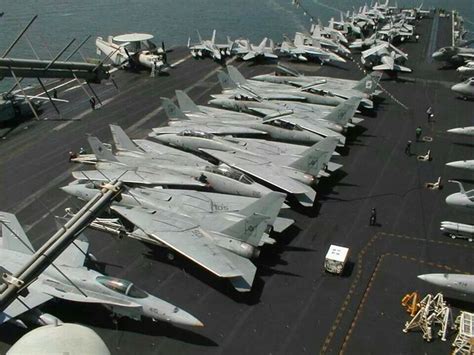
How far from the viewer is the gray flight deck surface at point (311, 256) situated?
2628 centimetres

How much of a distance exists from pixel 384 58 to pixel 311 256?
53973 mm

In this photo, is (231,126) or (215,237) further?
(231,126)

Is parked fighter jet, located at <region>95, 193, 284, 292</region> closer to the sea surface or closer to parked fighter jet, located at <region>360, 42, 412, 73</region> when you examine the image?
parked fighter jet, located at <region>360, 42, 412, 73</region>

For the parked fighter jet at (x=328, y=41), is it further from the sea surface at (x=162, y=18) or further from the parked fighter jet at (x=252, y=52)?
the sea surface at (x=162, y=18)

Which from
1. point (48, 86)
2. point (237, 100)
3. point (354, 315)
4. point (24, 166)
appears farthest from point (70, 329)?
point (48, 86)

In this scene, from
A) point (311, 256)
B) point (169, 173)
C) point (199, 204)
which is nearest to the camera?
point (311, 256)

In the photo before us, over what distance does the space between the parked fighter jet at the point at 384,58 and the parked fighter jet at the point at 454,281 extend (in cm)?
5220

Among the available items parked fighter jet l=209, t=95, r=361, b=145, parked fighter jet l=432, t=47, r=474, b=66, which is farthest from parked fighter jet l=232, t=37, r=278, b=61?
parked fighter jet l=432, t=47, r=474, b=66

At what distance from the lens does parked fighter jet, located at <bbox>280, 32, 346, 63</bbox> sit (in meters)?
80.1

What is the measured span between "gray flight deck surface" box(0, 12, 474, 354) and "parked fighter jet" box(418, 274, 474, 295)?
150cm

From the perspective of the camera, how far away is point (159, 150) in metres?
44.2

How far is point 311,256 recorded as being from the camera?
108 ft

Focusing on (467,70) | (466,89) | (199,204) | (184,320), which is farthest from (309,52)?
(184,320)

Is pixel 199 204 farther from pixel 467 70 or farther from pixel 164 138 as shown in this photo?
pixel 467 70
